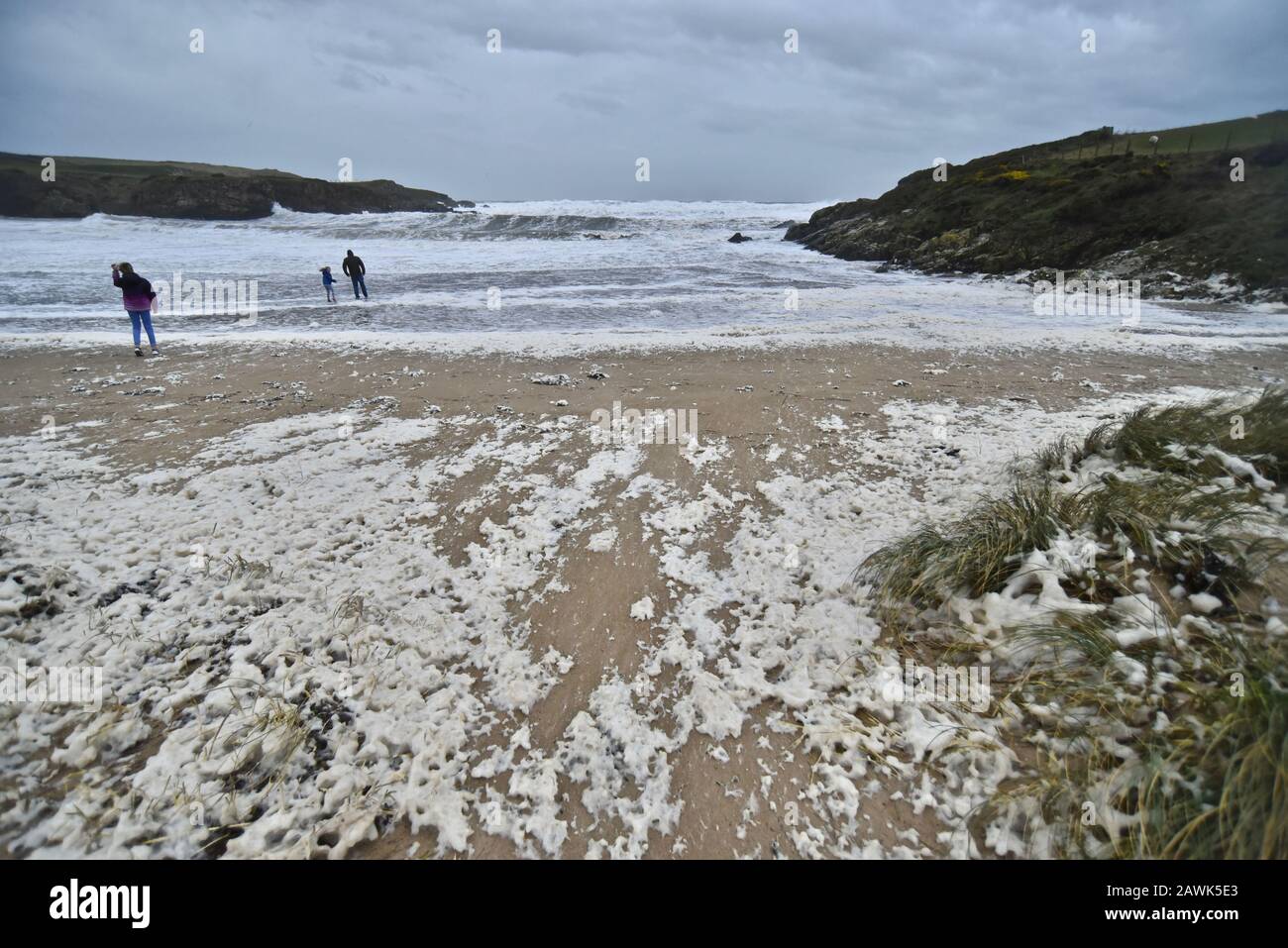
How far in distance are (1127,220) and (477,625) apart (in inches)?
1211

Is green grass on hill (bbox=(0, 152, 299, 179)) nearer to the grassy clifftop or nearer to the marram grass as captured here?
the grassy clifftop

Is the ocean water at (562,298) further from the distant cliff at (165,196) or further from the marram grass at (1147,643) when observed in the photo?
the distant cliff at (165,196)

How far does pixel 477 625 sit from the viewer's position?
3.85 metres

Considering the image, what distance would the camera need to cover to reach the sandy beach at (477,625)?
8.28 ft

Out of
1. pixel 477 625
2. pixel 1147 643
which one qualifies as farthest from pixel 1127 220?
pixel 477 625

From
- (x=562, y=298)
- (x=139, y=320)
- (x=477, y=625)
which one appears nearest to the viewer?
(x=477, y=625)

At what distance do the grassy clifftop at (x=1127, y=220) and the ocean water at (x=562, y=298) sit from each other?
263 cm

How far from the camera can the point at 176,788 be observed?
2.57 metres

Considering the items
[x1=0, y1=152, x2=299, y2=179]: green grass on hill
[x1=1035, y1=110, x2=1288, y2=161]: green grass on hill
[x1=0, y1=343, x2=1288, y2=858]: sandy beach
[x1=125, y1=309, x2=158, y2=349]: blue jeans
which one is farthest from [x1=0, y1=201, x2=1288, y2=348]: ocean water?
[x1=0, y1=152, x2=299, y2=179]: green grass on hill

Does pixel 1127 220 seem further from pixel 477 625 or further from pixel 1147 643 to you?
pixel 477 625

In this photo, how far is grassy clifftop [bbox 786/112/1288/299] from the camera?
18.3 meters

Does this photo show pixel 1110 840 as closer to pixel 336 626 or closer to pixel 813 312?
pixel 336 626
